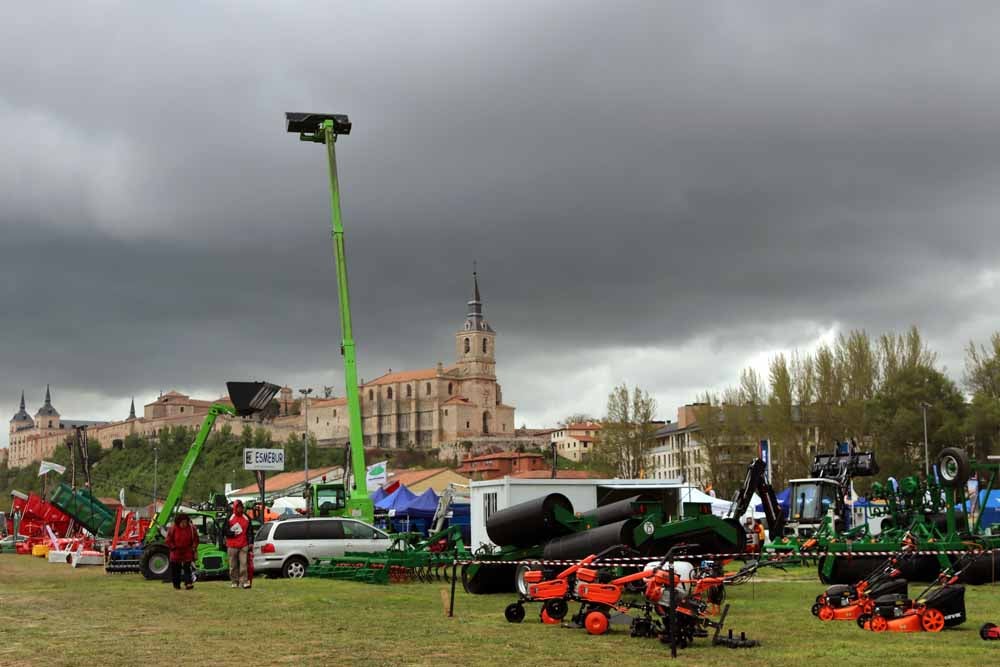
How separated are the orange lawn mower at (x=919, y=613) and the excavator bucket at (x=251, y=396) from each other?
20.4m

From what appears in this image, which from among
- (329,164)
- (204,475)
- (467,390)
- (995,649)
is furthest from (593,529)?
(467,390)

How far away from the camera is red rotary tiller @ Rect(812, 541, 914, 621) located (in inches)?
529

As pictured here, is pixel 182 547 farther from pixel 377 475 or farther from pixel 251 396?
pixel 377 475

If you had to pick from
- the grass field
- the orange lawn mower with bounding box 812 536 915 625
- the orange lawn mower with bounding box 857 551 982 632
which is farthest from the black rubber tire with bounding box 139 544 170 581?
the orange lawn mower with bounding box 857 551 982 632

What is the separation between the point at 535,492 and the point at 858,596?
37.2 feet

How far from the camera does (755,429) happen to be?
65.4 meters

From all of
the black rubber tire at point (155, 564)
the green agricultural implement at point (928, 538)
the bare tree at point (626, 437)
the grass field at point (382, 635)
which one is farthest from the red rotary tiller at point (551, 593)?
the bare tree at point (626, 437)

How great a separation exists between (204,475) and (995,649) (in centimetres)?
14698

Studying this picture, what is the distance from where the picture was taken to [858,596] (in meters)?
13.8

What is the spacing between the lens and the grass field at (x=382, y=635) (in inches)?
425

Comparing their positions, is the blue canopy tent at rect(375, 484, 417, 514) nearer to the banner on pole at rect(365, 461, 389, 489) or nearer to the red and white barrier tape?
the banner on pole at rect(365, 461, 389, 489)

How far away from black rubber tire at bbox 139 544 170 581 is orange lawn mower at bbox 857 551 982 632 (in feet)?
56.9

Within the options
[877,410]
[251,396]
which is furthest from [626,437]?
[251,396]

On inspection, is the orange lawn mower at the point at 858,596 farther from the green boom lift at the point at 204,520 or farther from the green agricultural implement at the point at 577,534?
the green boom lift at the point at 204,520
